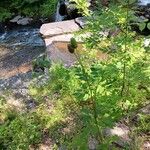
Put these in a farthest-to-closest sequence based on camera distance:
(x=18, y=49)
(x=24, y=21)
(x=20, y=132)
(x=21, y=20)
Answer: (x=21, y=20), (x=24, y=21), (x=18, y=49), (x=20, y=132)

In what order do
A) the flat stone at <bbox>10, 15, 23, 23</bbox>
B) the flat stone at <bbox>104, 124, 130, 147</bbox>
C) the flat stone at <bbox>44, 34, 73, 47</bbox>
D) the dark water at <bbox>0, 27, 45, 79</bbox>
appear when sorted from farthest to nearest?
the flat stone at <bbox>10, 15, 23, 23</bbox>
the flat stone at <bbox>44, 34, 73, 47</bbox>
the dark water at <bbox>0, 27, 45, 79</bbox>
the flat stone at <bbox>104, 124, 130, 147</bbox>

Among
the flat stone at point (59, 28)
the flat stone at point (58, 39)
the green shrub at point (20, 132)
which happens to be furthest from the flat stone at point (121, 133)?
the flat stone at point (59, 28)

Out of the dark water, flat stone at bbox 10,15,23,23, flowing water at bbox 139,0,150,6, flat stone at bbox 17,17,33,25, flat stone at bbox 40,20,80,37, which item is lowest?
flat stone at bbox 10,15,23,23

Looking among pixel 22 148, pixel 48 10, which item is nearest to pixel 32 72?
pixel 22 148

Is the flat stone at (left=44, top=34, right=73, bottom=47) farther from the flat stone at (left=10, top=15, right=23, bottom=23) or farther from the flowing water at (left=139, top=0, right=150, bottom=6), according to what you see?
the flat stone at (left=10, top=15, right=23, bottom=23)

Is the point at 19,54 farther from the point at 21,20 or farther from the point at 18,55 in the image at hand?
the point at 21,20

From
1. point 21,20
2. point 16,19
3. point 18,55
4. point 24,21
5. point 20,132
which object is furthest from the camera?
point 16,19

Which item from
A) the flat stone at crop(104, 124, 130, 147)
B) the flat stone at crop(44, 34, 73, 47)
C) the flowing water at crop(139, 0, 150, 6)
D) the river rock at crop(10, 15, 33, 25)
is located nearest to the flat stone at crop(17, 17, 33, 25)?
→ the river rock at crop(10, 15, 33, 25)

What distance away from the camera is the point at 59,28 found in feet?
27.9

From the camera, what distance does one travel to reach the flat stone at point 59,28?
8.34 meters

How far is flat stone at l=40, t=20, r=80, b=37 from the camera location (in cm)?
834

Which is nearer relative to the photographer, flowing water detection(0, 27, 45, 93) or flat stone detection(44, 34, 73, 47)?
flowing water detection(0, 27, 45, 93)

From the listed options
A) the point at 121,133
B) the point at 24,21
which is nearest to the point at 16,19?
the point at 24,21

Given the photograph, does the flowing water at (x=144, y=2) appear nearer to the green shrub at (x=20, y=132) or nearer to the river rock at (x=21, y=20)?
the river rock at (x=21, y=20)
